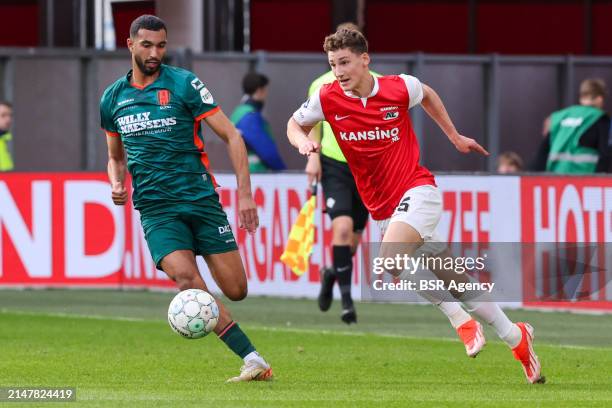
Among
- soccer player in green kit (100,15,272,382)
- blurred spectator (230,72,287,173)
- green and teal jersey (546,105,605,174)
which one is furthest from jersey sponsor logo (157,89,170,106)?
green and teal jersey (546,105,605,174)

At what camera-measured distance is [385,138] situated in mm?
10430

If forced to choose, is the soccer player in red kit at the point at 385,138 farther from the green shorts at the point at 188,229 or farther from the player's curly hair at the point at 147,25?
the player's curly hair at the point at 147,25

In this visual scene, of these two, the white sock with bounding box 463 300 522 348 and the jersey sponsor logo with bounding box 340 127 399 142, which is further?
the jersey sponsor logo with bounding box 340 127 399 142

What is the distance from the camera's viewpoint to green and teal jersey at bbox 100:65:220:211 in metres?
10.1

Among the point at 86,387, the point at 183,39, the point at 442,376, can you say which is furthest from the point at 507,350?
the point at 183,39

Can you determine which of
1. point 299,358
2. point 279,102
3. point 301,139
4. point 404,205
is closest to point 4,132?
point 279,102

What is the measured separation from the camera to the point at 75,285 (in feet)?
56.6

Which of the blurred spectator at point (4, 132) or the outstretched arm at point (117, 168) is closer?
the outstretched arm at point (117, 168)

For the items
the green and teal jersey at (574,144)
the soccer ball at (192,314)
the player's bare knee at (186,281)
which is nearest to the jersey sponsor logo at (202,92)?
the player's bare knee at (186,281)

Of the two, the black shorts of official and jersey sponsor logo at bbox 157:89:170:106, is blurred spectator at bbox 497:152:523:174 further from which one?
jersey sponsor logo at bbox 157:89:170:106

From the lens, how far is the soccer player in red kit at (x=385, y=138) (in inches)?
403

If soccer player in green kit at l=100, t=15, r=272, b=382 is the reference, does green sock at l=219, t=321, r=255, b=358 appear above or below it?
below

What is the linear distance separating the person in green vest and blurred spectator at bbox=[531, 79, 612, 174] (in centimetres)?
370

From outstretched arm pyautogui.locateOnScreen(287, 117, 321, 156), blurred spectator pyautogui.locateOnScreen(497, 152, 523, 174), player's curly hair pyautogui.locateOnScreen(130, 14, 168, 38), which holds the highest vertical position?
player's curly hair pyautogui.locateOnScreen(130, 14, 168, 38)
